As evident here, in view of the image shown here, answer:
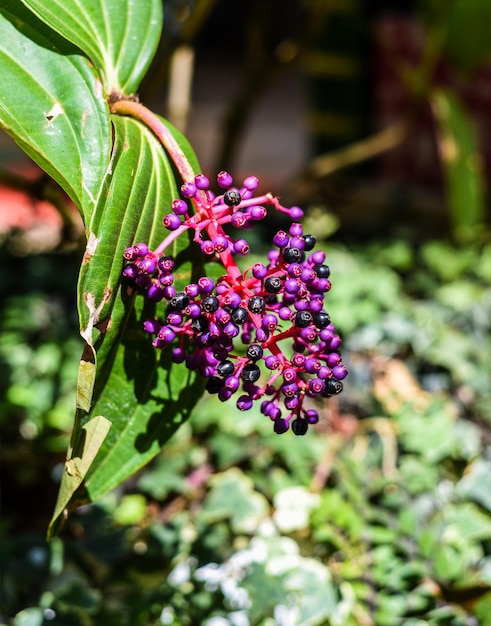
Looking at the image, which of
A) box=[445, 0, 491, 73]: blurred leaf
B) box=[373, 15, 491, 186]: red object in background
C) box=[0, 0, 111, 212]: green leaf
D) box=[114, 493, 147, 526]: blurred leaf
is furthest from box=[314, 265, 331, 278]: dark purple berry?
box=[373, 15, 491, 186]: red object in background

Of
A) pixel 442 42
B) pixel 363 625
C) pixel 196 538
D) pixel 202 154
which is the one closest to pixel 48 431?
pixel 196 538

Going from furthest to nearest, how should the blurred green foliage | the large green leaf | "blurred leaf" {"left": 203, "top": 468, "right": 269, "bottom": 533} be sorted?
"blurred leaf" {"left": 203, "top": 468, "right": 269, "bottom": 533}, the blurred green foliage, the large green leaf

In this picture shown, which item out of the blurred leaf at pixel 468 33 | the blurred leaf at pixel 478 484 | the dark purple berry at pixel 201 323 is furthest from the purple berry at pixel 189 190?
the blurred leaf at pixel 468 33

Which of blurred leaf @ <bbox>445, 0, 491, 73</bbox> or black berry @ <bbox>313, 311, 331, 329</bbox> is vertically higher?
blurred leaf @ <bbox>445, 0, 491, 73</bbox>

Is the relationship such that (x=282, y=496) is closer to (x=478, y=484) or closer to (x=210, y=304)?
(x=478, y=484)

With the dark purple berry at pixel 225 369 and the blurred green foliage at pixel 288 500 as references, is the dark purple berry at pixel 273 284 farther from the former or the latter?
the blurred green foliage at pixel 288 500

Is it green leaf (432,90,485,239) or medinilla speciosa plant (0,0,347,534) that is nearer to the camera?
medinilla speciosa plant (0,0,347,534)

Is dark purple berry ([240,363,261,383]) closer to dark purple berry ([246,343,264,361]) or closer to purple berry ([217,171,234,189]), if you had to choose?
dark purple berry ([246,343,264,361])
